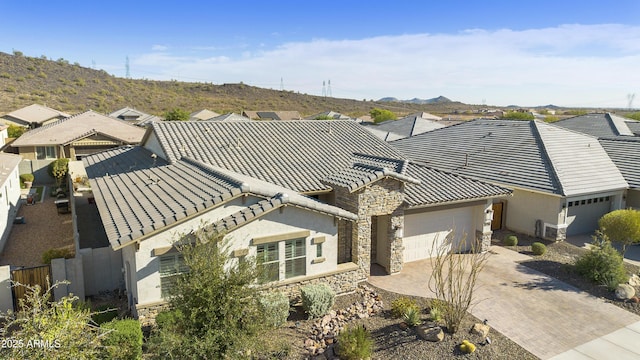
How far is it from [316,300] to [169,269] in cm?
473

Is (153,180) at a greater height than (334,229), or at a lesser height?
greater

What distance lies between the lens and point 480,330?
526 inches

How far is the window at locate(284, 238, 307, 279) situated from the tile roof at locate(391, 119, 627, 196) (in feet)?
50.4

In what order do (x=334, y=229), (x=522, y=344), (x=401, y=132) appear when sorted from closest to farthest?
(x=522, y=344), (x=334, y=229), (x=401, y=132)

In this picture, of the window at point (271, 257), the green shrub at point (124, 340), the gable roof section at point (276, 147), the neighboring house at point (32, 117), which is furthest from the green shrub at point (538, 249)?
the neighboring house at point (32, 117)

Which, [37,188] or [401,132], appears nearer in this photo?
[37,188]

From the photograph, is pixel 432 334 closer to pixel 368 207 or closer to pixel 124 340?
pixel 368 207

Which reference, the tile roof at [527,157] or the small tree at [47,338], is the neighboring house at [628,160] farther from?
the small tree at [47,338]

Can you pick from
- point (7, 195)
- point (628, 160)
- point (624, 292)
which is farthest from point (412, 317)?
point (7, 195)

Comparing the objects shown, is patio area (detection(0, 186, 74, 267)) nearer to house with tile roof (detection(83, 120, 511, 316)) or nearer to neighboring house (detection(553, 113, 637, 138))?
house with tile roof (detection(83, 120, 511, 316))

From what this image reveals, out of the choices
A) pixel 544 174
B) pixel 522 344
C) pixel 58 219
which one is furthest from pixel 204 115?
pixel 522 344

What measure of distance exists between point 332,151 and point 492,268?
32.8 feet

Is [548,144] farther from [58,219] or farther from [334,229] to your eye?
[58,219]

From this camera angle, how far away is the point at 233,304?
911 cm
